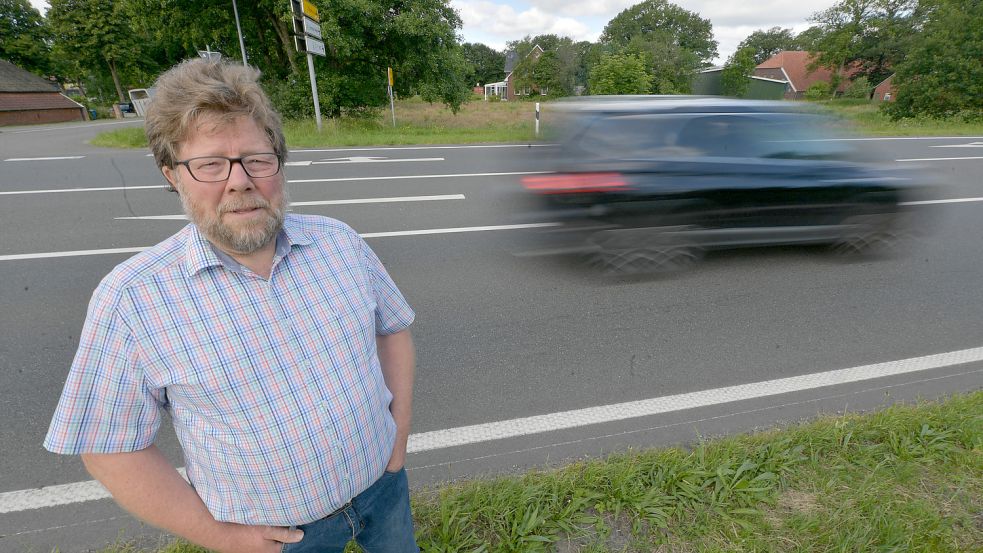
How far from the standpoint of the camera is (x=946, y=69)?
884 inches

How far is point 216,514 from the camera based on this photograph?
1244mm

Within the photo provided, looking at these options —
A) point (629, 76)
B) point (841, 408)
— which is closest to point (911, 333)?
point (841, 408)

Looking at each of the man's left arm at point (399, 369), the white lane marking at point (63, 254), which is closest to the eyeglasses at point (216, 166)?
the man's left arm at point (399, 369)

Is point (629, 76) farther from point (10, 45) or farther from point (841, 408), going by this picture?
point (10, 45)

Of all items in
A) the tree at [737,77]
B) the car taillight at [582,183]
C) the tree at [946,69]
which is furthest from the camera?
the tree at [737,77]

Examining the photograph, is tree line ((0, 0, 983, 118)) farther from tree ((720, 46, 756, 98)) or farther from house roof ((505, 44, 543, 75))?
house roof ((505, 44, 543, 75))

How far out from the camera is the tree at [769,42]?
8579 cm

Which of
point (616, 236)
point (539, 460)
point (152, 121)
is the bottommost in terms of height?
point (539, 460)

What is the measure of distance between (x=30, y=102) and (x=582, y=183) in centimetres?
4576

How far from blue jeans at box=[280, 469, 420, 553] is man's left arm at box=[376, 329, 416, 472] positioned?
0.10 meters

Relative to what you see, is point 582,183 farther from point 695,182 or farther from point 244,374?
point 244,374

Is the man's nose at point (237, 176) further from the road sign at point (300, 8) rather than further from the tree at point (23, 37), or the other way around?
the tree at point (23, 37)

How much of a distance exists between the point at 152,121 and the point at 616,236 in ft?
13.0

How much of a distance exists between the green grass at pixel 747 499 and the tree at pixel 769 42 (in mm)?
100568
